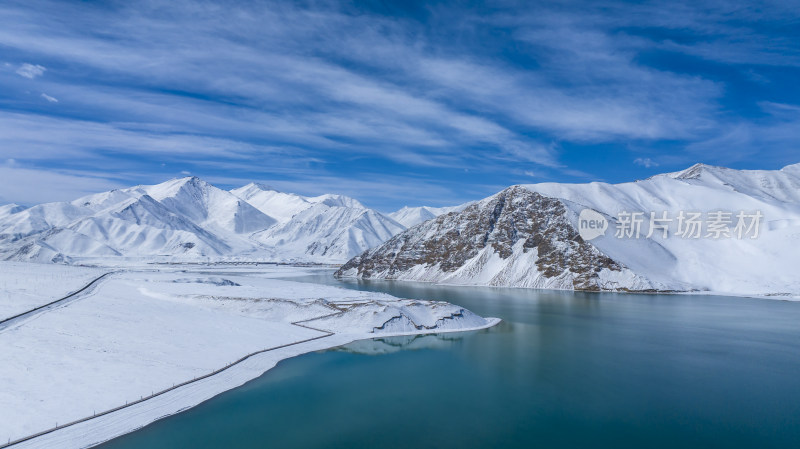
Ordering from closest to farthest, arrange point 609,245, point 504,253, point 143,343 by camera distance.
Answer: point 143,343
point 609,245
point 504,253

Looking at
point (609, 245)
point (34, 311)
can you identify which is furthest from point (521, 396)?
point (609, 245)

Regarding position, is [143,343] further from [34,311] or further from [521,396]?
[521,396]

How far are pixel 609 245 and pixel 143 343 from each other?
116 metres

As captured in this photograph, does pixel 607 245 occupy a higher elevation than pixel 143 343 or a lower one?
higher

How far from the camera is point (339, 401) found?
28938 mm

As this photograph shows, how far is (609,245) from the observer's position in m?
122

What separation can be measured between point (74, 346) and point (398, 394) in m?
26.6

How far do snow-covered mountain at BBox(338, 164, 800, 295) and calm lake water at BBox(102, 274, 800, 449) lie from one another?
2442 inches

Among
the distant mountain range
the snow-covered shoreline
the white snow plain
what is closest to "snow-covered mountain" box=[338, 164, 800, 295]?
the distant mountain range

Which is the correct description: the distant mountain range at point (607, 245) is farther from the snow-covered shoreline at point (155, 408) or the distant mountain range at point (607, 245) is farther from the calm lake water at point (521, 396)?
the snow-covered shoreline at point (155, 408)

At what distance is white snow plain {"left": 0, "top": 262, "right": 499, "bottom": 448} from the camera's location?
25250 millimetres

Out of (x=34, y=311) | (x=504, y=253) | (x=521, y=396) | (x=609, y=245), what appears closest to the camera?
(x=521, y=396)

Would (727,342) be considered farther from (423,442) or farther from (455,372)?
(423,442)

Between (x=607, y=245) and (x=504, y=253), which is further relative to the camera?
(x=504, y=253)
